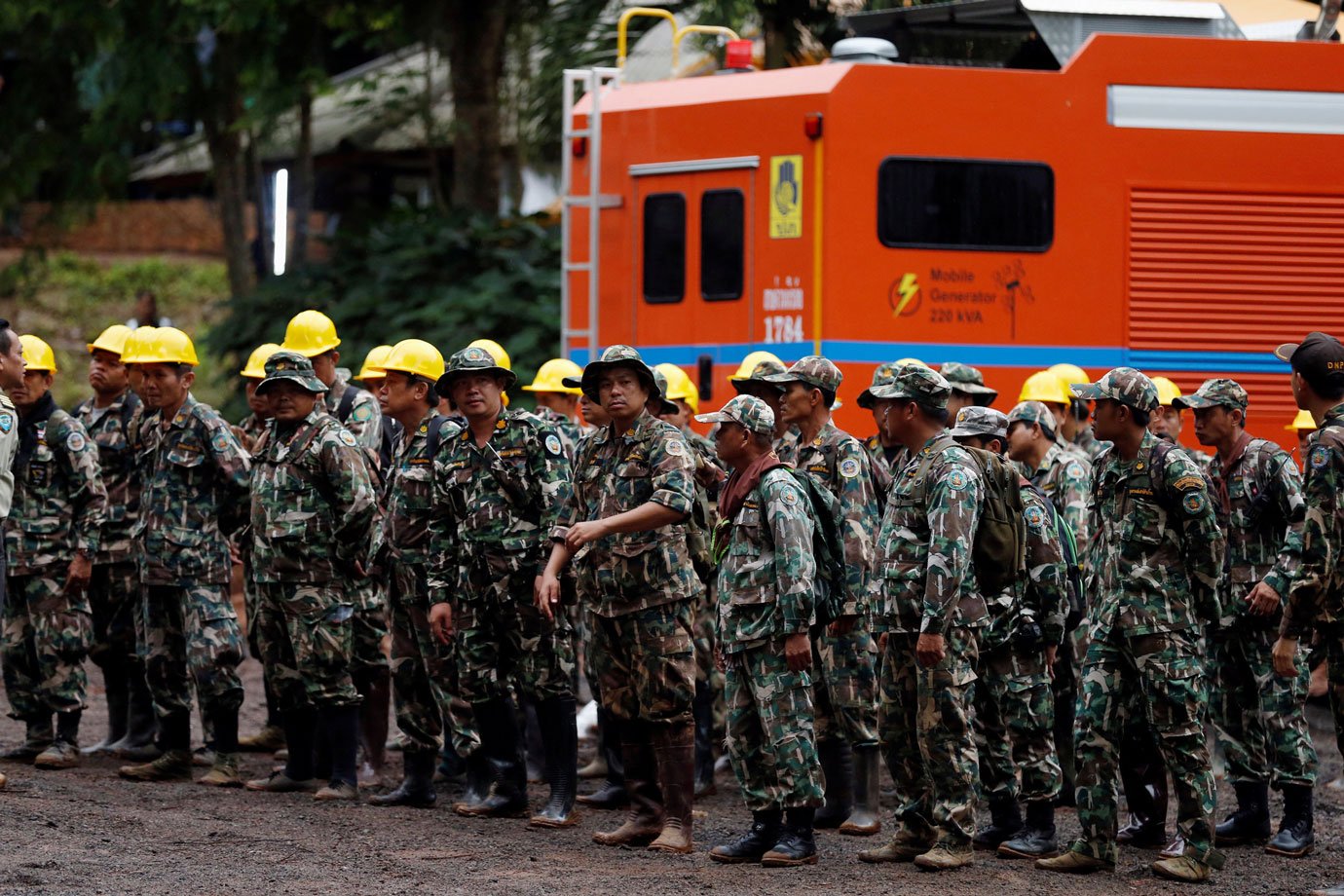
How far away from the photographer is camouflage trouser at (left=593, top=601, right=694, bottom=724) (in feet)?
26.3

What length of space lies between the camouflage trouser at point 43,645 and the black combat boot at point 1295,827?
6155mm

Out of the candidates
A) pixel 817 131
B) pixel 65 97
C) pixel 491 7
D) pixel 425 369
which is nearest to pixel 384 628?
pixel 425 369

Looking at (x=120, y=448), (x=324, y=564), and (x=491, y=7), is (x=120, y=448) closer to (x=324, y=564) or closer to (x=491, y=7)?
(x=324, y=564)

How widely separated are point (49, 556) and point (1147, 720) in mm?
5801

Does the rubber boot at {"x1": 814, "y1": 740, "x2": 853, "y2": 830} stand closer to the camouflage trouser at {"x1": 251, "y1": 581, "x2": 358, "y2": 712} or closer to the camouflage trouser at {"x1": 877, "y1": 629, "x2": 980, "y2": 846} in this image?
the camouflage trouser at {"x1": 877, "y1": 629, "x2": 980, "y2": 846}

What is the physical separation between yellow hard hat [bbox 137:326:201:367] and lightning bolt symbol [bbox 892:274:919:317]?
4.41m

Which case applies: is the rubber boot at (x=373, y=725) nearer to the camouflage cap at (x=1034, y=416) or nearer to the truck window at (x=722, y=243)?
the camouflage cap at (x=1034, y=416)

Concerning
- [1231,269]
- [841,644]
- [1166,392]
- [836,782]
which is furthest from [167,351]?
[1231,269]

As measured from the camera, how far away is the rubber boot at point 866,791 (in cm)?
884

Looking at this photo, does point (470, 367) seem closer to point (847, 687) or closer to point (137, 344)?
point (137, 344)

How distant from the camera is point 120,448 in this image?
1059 cm

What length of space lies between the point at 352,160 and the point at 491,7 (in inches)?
486

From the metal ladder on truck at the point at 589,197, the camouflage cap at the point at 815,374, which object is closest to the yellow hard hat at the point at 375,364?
the metal ladder on truck at the point at 589,197

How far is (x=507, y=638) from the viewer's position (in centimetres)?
879
